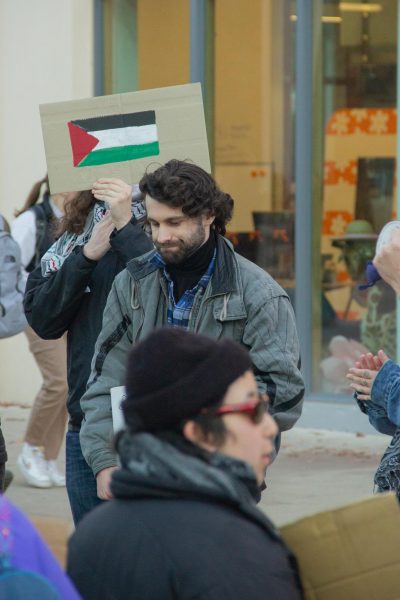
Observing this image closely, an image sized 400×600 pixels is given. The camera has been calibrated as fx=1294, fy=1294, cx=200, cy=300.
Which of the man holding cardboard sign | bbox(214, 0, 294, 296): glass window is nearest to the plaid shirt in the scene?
the man holding cardboard sign

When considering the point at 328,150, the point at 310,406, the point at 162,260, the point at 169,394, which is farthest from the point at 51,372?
the point at 169,394

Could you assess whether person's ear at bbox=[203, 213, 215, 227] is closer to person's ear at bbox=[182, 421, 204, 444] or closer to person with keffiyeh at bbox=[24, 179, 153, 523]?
person with keffiyeh at bbox=[24, 179, 153, 523]

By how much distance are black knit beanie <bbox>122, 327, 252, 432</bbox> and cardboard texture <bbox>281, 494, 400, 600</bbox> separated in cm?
36

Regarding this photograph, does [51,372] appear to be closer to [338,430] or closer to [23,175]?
[338,430]

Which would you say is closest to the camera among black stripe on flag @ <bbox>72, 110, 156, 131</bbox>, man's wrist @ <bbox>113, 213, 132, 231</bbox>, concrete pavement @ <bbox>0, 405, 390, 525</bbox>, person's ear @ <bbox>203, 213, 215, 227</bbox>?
person's ear @ <bbox>203, 213, 215, 227</bbox>

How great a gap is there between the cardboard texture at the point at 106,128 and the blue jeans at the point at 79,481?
957 mm

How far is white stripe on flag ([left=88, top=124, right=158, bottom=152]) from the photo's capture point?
4.76 metres

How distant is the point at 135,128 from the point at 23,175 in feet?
21.6

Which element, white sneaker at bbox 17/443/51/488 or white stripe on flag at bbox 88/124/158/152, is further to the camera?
white sneaker at bbox 17/443/51/488

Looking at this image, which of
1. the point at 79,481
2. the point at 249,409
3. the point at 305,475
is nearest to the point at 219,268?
the point at 79,481

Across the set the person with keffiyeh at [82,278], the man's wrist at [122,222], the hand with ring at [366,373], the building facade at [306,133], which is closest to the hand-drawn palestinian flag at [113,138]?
the person with keffiyeh at [82,278]

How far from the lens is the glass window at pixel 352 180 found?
995 centimetres

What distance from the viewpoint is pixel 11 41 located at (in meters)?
11.3

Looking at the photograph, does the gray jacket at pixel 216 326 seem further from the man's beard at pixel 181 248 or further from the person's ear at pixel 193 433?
the person's ear at pixel 193 433
